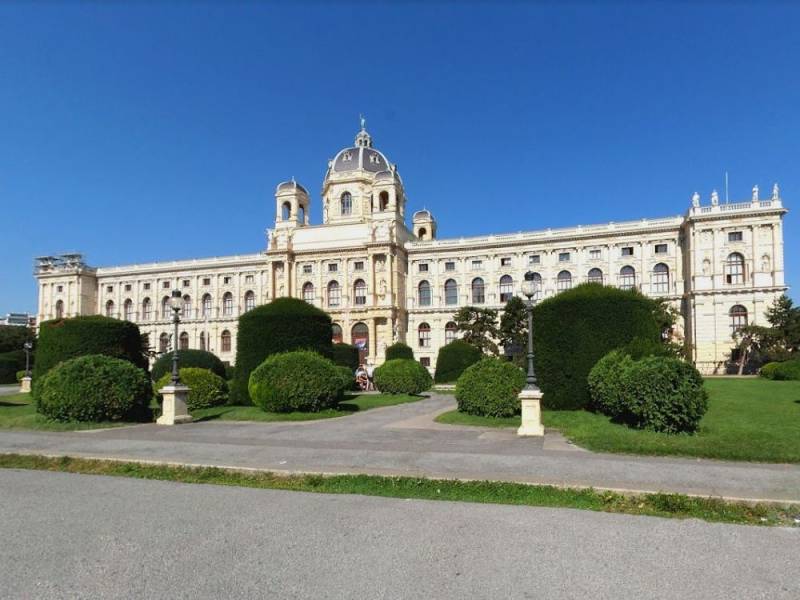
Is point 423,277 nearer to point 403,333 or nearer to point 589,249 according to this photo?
point 403,333

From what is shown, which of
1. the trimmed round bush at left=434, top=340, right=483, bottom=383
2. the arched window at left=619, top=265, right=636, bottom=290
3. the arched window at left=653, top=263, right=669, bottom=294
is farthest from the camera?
the arched window at left=619, top=265, right=636, bottom=290

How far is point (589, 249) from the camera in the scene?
58.4m

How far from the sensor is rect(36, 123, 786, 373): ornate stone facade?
49.7 meters

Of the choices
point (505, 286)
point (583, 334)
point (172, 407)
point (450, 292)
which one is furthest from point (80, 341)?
point (505, 286)

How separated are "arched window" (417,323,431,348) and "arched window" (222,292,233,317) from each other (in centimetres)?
2634

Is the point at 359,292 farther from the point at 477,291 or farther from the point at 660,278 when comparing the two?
the point at 660,278

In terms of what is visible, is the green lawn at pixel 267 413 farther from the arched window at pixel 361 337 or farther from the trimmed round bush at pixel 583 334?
the arched window at pixel 361 337

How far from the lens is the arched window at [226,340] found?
71.3m

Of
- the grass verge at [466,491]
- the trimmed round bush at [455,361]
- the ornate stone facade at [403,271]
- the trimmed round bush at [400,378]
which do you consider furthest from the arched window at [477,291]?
the grass verge at [466,491]

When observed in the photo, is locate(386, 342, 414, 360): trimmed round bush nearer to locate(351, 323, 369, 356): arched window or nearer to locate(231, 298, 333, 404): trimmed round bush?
locate(231, 298, 333, 404): trimmed round bush

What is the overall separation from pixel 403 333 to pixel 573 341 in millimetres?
47023

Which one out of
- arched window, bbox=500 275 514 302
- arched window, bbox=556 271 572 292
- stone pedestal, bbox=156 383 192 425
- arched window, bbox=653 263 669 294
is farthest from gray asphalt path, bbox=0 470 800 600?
arched window, bbox=500 275 514 302

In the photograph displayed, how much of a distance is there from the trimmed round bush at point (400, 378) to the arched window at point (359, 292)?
36910mm

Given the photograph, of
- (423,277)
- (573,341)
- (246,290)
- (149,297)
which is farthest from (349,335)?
(573,341)
